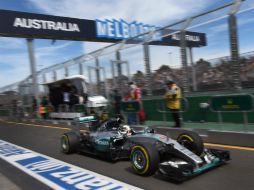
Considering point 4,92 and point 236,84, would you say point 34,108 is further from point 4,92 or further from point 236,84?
point 236,84

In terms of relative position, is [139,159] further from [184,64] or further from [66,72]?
[66,72]

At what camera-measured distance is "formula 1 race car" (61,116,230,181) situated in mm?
5234

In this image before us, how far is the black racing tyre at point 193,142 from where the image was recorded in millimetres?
5918

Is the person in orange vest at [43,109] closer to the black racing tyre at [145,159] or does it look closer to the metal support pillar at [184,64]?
the metal support pillar at [184,64]

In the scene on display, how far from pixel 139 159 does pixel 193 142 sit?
1072mm

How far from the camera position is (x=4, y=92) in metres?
29.0

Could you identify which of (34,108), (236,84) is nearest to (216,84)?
(236,84)

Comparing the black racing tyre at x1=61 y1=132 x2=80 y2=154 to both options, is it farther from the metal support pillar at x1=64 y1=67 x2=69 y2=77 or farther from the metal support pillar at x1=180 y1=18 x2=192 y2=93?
the metal support pillar at x1=64 y1=67 x2=69 y2=77

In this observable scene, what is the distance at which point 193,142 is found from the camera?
6059mm

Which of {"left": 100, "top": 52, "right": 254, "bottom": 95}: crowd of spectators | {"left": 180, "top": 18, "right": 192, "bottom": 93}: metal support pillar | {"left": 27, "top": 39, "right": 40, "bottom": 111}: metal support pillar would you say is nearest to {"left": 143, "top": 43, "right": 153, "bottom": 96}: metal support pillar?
{"left": 100, "top": 52, "right": 254, "bottom": 95}: crowd of spectators

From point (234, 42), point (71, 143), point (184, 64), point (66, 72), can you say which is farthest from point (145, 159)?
point (66, 72)

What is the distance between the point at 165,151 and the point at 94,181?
136 cm

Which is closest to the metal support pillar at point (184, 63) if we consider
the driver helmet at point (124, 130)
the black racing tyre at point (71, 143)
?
the driver helmet at point (124, 130)

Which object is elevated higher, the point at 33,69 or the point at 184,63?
the point at 33,69
